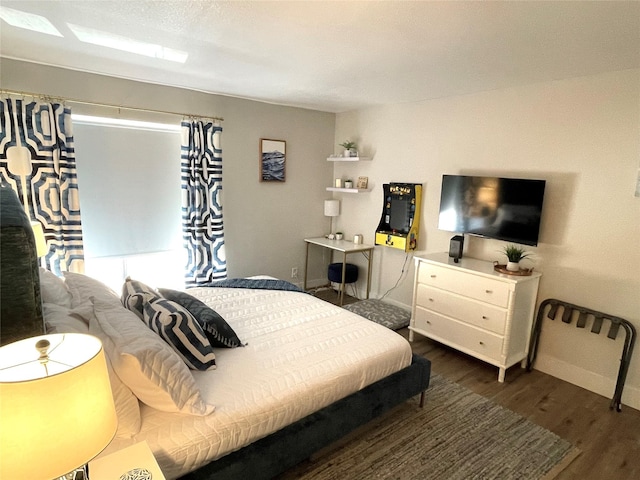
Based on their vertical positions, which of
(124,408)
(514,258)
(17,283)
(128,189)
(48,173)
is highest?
(48,173)

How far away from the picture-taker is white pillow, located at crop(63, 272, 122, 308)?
6.46 ft

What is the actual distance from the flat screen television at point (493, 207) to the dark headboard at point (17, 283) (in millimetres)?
3263

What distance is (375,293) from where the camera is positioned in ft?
15.6

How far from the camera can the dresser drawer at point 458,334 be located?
3.01 meters

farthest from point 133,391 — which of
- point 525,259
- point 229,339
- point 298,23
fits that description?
point 525,259

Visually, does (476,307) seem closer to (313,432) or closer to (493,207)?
(493,207)

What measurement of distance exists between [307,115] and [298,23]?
107 inches

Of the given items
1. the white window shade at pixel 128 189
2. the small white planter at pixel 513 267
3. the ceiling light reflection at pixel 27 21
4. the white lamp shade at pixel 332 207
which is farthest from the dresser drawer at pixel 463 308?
the ceiling light reflection at pixel 27 21

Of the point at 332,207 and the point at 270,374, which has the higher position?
the point at 332,207

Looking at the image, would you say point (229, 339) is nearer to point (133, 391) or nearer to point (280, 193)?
point (133, 391)

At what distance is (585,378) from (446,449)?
1.59 metres

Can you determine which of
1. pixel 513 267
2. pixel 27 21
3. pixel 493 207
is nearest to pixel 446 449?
pixel 513 267

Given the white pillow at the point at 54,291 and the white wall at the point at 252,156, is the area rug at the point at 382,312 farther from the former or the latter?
the white pillow at the point at 54,291

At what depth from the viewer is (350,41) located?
2.27 meters
